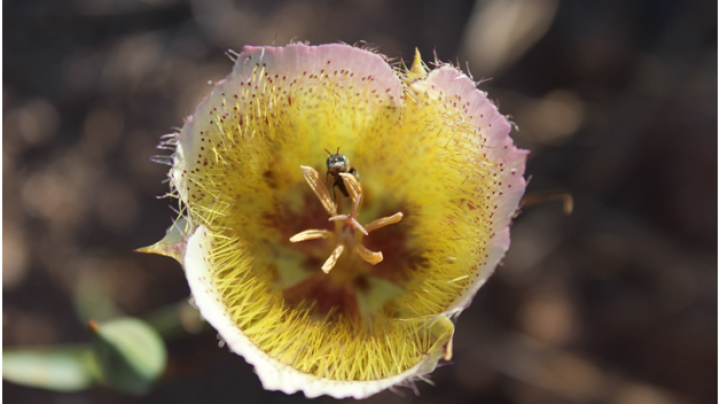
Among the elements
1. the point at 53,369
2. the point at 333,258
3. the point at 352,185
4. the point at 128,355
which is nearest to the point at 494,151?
the point at 352,185

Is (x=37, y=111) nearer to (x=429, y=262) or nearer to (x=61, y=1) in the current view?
(x=61, y=1)

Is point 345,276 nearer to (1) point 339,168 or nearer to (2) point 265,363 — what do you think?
(1) point 339,168

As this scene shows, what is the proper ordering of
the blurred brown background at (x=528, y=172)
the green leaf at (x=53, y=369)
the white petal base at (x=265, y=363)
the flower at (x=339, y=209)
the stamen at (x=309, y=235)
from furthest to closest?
the blurred brown background at (x=528, y=172)
the green leaf at (x=53, y=369)
the stamen at (x=309, y=235)
the flower at (x=339, y=209)
the white petal base at (x=265, y=363)

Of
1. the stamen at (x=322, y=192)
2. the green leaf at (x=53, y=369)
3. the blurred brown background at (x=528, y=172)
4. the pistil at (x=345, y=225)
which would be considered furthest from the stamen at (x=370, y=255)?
the blurred brown background at (x=528, y=172)

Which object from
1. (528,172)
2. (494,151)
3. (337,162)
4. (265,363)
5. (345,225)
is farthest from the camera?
(528,172)

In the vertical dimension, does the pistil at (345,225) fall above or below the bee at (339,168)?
below

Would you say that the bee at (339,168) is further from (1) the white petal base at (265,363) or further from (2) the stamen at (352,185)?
(1) the white petal base at (265,363)
